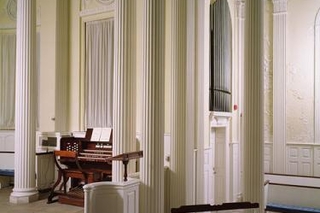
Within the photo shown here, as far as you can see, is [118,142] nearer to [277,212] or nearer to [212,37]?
[212,37]

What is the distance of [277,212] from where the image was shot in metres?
6.87

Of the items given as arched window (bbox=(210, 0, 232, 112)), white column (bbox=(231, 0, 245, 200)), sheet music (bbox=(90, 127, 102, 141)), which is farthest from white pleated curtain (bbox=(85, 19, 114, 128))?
white column (bbox=(231, 0, 245, 200))

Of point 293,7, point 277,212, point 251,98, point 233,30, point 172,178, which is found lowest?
point 277,212

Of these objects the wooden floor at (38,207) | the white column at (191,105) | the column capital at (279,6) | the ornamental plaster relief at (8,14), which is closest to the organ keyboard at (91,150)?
the wooden floor at (38,207)

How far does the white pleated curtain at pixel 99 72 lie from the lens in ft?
24.7

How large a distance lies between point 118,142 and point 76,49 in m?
3.43

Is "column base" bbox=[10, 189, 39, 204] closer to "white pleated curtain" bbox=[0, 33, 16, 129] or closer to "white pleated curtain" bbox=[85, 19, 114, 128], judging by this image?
"white pleated curtain" bbox=[85, 19, 114, 128]

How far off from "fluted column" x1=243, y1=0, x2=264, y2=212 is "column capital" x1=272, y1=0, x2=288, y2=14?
465cm

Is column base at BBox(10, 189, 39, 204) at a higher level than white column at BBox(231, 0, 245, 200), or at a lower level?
lower

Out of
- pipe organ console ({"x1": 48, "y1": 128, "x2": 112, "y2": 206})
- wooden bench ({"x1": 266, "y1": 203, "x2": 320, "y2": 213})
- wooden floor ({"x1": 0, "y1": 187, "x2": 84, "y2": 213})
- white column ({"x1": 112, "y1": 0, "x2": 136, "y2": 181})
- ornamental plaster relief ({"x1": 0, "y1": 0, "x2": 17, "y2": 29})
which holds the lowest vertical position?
wooden bench ({"x1": 266, "y1": 203, "x2": 320, "y2": 213})

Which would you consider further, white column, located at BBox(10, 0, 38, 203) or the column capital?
the column capital

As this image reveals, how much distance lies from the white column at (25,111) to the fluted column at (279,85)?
6.10m

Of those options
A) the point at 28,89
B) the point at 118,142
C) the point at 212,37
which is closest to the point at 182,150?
the point at 118,142

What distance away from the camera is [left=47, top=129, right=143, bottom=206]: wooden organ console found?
261 inches
